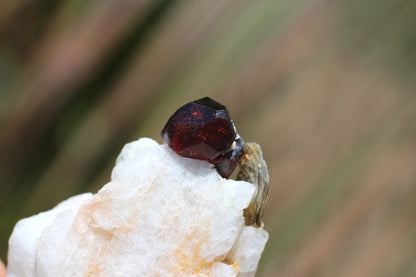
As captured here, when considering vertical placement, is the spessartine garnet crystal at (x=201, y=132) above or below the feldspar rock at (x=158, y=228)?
above

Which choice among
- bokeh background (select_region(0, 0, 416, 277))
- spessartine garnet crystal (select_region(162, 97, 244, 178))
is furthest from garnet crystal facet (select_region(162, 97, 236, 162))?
bokeh background (select_region(0, 0, 416, 277))

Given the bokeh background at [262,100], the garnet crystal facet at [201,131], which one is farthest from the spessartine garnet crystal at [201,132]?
the bokeh background at [262,100]

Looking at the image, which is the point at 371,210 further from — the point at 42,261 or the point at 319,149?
the point at 42,261

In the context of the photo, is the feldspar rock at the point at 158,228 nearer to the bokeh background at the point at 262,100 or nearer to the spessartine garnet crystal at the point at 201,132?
the spessartine garnet crystal at the point at 201,132

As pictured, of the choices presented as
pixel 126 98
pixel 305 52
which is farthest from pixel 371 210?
pixel 126 98

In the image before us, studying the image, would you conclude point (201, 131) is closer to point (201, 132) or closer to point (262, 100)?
point (201, 132)

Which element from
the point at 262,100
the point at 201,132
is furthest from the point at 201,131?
the point at 262,100
